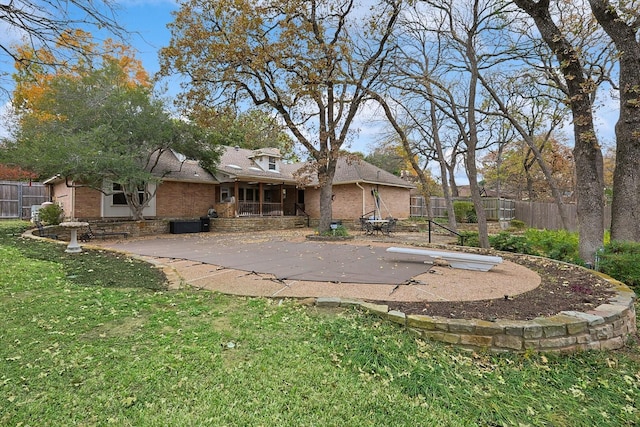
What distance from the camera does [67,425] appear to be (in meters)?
1.93

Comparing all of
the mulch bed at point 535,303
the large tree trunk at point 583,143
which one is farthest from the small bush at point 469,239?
the mulch bed at point 535,303

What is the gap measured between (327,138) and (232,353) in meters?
10.4

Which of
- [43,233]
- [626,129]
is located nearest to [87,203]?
[43,233]

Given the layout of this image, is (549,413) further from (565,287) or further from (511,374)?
(565,287)

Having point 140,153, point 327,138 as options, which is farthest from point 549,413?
point 140,153

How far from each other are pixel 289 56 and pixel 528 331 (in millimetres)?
10641

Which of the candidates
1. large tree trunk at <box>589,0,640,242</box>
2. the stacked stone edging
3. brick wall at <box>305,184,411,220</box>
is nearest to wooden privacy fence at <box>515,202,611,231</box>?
brick wall at <box>305,184,411,220</box>

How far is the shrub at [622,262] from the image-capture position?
5.58m

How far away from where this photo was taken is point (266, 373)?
2.55 m

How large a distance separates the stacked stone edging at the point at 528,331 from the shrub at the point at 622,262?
271 cm

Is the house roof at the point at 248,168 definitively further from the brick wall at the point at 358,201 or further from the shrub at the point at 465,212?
the shrub at the point at 465,212

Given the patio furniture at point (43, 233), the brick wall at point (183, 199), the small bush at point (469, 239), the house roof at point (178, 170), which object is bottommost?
the small bush at point (469, 239)

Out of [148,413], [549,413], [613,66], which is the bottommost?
[549,413]

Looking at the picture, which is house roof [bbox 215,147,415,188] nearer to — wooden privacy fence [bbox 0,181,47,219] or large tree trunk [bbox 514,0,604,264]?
wooden privacy fence [bbox 0,181,47,219]
